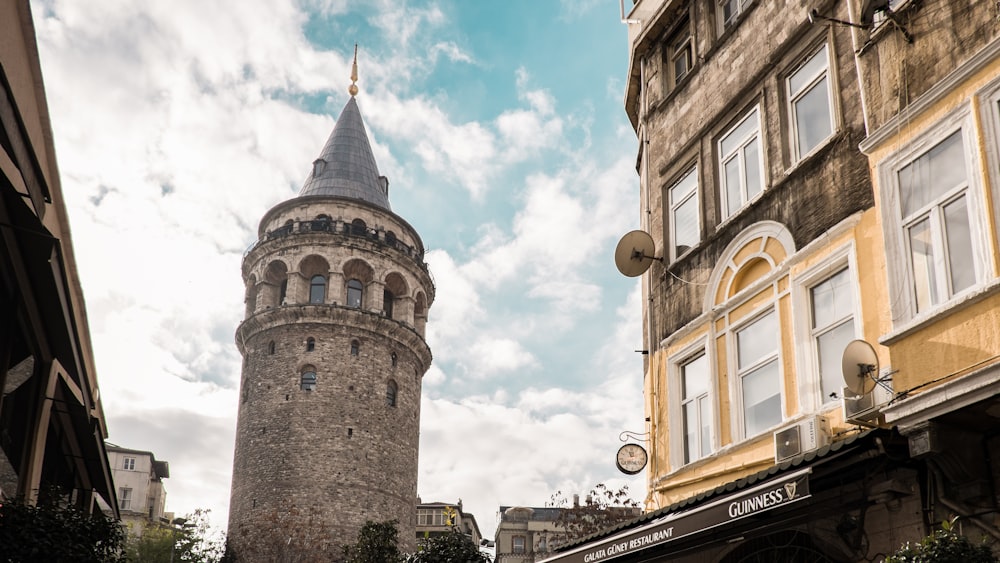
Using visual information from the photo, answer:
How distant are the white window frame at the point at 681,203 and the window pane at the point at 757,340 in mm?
1780

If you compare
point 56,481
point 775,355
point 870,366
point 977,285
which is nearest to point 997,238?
point 977,285

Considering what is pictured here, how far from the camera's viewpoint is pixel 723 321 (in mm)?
12664

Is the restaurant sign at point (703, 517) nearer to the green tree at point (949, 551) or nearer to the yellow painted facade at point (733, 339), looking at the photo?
the yellow painted facade at point (733, 339)

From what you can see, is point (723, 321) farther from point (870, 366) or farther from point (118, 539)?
point (118, 539)

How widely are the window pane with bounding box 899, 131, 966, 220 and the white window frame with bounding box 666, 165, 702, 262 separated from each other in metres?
4.36

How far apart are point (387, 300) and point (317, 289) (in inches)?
159

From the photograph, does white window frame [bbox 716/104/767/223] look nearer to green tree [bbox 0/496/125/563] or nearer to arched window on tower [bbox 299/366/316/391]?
green tree [bbox 0/496/125/563]

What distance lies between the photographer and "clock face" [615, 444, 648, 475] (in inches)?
555

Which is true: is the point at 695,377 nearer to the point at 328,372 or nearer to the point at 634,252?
the point at 634,252

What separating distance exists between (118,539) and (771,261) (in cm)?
853

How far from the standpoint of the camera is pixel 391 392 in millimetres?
53344

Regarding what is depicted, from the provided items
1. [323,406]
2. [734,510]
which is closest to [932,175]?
[734,510]

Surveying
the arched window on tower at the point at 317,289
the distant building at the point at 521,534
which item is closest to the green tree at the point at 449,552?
the arched window on tower at the point at 317,289

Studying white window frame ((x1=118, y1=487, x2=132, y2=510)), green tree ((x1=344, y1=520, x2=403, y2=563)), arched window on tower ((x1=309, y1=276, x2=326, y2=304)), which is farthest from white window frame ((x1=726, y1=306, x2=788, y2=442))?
white window frame ((x1=118, y1=487, x2=132, y2=510))
